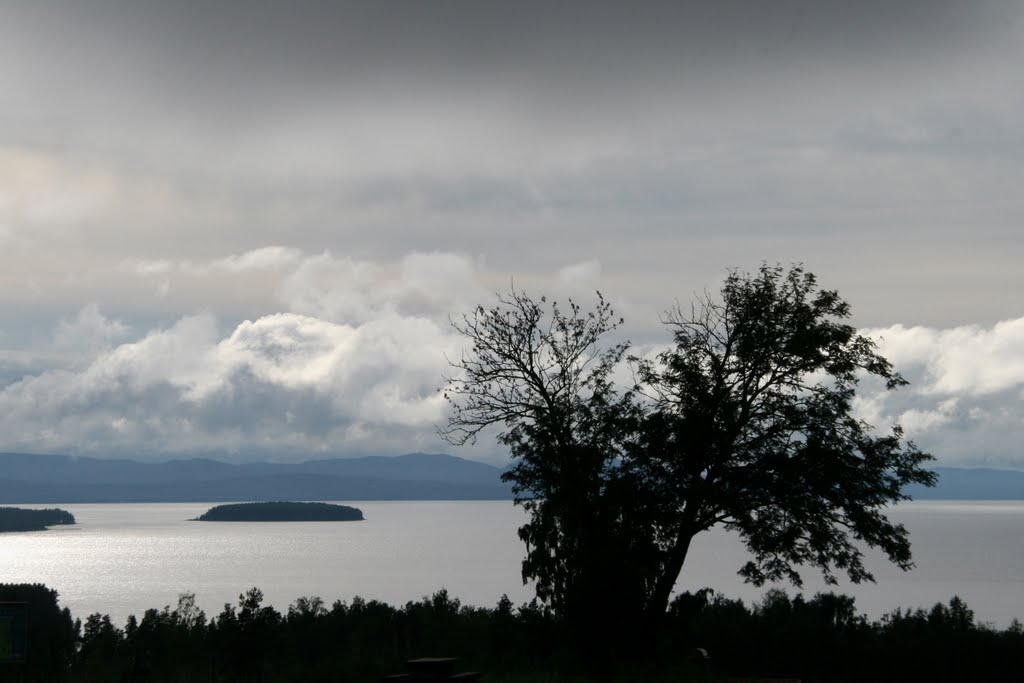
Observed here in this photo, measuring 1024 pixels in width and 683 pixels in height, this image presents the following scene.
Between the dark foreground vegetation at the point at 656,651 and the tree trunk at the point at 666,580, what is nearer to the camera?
the dark foreground vegetation at the point at 656,651

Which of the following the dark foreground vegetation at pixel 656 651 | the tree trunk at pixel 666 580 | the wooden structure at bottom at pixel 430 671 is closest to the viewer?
the wooden structure at bottom at pixel 430 671

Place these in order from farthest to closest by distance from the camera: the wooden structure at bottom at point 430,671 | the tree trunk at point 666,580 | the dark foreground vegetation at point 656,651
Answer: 1. the tree trunk at point 666,580
2. the dark foreground vegetation at point 656,651
3. the wooden structure at bottom at point 430,671

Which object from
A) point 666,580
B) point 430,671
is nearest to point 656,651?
point 666,580

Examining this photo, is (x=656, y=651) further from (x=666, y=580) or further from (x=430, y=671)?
(x=430, y=671)

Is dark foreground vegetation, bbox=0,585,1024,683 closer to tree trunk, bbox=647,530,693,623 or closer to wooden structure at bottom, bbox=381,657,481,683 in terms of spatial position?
tree trunk, bbox=647,530,693,623

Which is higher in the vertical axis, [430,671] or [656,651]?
[430,671]

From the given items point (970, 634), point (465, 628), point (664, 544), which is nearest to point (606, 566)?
point (664, 544)

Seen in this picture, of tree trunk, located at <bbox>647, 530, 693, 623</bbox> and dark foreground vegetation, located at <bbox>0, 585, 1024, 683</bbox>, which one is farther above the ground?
tree trunk, located at <bbox>647, 530, 693, 623</bbox>

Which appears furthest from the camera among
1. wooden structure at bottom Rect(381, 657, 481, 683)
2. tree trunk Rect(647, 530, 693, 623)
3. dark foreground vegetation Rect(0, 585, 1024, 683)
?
tree trunk Rect(647, 530, 693, 623)

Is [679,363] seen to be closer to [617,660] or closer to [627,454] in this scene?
[627,454]

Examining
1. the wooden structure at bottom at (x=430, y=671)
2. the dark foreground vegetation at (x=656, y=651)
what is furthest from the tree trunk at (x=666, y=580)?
Result: the wooden structure at bottom at (x=430, y=671)

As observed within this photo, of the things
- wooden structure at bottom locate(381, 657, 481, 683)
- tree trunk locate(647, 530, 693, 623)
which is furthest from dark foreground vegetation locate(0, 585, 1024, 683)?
wooden structure at bottom locate(381, 657, 481, 683)

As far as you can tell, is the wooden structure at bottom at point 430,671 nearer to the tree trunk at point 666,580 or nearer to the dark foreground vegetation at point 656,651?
the dark foreground vegetation at point 656,651

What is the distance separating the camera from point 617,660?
26109mm
